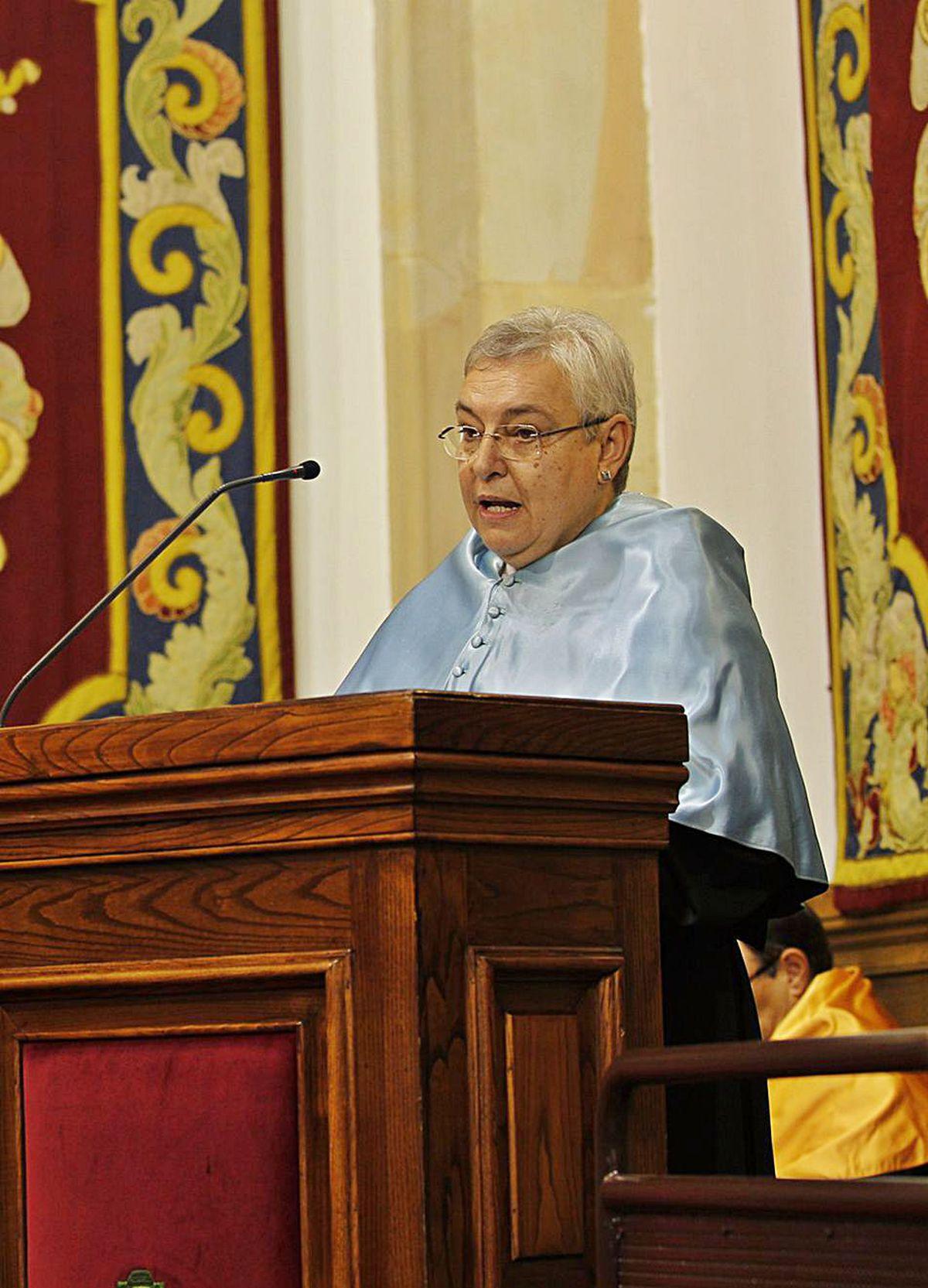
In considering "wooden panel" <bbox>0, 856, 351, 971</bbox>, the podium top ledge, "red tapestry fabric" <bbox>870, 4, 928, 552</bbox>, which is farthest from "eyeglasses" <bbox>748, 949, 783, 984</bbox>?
"wooden panel" <bbox>0, 856, 351, 971</bbox>

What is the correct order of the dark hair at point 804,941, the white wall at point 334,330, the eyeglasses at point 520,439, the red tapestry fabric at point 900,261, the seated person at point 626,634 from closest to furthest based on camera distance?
1. the seated person at point 626,634
2. the eyeglasses at point 520,439
3. the red tapestry fabric at point 900,261
4. the dark hair at point 804,941
5. the white wall at point 334,330

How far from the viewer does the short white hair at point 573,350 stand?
3236mm

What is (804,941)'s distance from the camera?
5.20 metres

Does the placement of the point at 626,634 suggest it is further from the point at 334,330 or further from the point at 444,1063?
the point at 334,330

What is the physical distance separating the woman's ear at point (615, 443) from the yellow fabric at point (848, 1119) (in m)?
1.82

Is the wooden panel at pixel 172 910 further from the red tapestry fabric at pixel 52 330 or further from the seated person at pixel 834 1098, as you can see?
the red tapestry fabric at pixel 52 330

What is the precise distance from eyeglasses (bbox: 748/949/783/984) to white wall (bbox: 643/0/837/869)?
17.8 inches

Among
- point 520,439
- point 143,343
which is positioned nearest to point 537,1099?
point 520,439

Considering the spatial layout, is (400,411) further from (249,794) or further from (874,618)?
(249,794)

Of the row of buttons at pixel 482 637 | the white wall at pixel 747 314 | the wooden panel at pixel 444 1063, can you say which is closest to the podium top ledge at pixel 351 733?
the wooden panel at pixel 444 1063

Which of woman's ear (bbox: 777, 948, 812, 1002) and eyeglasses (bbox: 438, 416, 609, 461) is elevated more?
eyeglasses (bbox: 438, 416, 609, 461)

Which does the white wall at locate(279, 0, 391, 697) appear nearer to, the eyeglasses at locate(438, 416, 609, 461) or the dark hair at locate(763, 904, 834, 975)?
the dark hair at locate(763, 904, 834, 975)

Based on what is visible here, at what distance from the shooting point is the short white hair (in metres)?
3.24

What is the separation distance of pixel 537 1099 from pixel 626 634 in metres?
0.85
